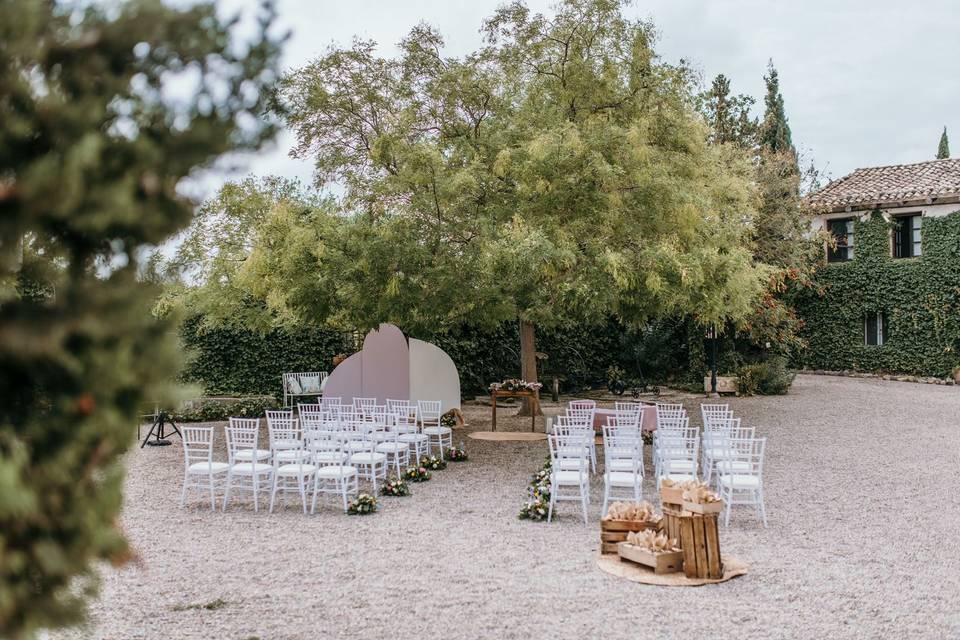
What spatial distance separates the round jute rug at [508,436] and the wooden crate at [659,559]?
7.92 m

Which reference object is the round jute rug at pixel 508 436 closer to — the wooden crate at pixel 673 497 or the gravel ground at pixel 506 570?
the gravel ground at pixel 506 570

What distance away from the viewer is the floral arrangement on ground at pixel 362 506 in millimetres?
9016

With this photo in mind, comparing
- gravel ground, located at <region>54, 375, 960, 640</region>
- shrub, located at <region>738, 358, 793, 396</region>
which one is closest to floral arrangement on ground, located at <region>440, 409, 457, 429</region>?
gravel ground, located at <region>54, 375, 960, 640</region>

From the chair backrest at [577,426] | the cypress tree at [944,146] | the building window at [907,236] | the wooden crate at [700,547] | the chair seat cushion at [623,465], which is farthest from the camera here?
the cypress tree at [944,146]

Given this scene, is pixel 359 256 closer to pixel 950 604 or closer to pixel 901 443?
pixel 950 604

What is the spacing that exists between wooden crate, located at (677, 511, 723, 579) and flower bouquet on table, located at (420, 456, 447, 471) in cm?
Answer: 558

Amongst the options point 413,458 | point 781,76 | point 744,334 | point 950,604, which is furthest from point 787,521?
point 781,76

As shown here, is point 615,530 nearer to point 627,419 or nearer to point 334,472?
point 334,472

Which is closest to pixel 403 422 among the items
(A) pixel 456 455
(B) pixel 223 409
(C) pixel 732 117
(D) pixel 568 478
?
(A) pixel 456 455

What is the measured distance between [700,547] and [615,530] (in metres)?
0.87

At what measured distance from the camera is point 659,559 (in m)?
6.70

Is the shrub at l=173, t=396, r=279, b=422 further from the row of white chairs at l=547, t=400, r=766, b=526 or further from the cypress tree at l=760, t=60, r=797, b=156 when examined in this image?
the cypress tree at l=760, t=60, r=797, b=156

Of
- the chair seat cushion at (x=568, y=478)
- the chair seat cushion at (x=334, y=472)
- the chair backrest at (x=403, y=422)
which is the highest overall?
the chair backrest at (x=403, y=422)

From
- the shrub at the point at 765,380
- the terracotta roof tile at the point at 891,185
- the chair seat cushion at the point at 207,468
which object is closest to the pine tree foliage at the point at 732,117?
the terracotta roof tile at the point at 891,185
